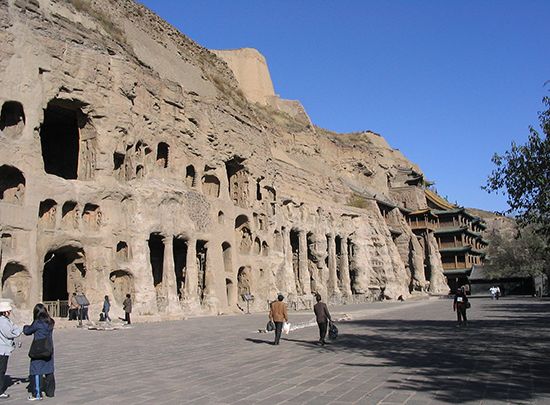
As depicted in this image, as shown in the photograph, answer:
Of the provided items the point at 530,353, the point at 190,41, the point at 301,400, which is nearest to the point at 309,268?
the point at 190,41

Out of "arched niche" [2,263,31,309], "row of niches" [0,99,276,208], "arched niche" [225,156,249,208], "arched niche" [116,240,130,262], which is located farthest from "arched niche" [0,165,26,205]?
"arched niche" [225,156,249,208]

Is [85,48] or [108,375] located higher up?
[85,48]

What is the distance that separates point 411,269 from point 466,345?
53.8 meters

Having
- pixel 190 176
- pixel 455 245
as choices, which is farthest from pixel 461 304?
pixel 455 245

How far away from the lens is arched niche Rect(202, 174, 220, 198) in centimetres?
3519

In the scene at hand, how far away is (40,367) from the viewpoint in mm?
7535

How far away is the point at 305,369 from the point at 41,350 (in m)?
4.69

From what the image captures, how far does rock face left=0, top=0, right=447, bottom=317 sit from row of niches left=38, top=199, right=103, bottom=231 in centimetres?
6

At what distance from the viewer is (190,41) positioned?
130 feet

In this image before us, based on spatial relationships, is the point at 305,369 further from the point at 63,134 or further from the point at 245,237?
the point at 245,237

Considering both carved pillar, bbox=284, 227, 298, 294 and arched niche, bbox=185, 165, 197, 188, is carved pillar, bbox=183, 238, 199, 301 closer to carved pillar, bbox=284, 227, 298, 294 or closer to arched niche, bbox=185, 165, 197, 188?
arched niche, bbox=185, 165, 197, 188

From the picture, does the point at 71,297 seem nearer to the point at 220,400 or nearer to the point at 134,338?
the point at 134,338

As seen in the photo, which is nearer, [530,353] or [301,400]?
[301,400]

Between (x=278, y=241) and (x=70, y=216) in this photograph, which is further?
(x=278, y=241)
